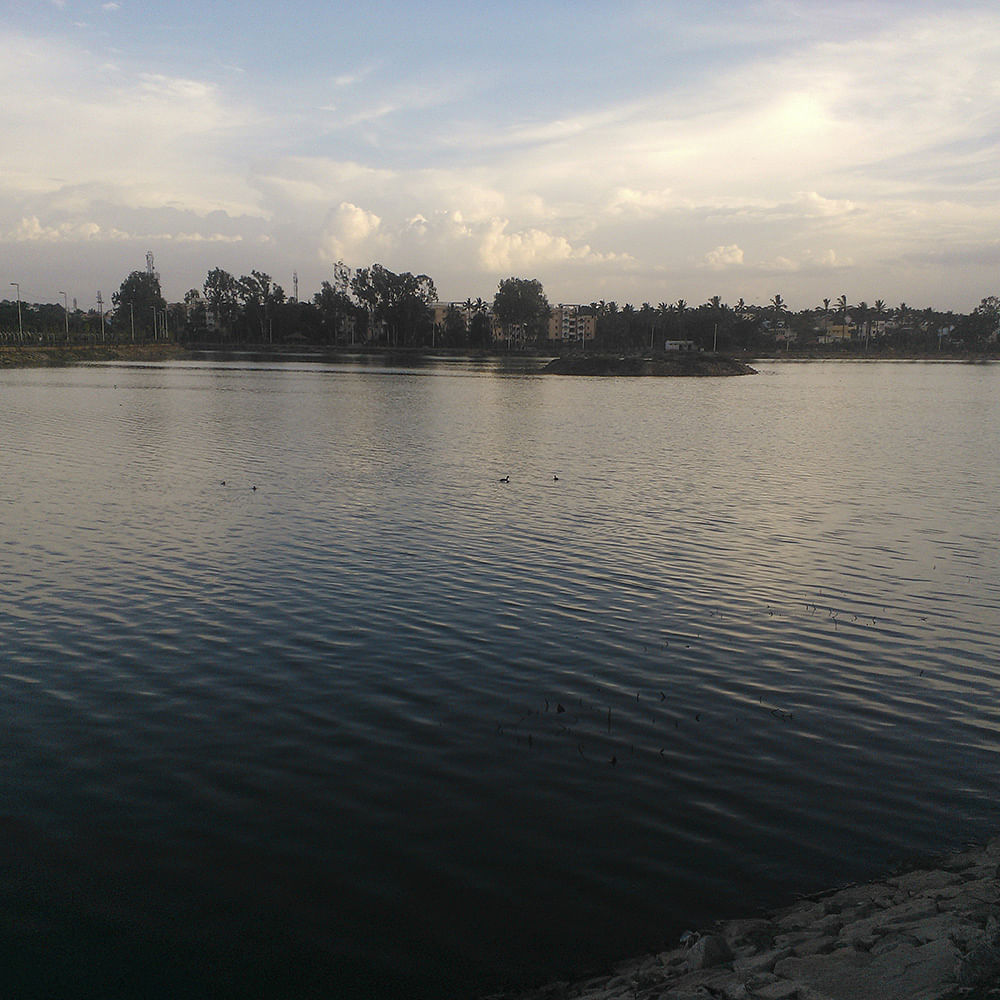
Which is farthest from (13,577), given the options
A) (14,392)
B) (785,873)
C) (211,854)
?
(14,392)

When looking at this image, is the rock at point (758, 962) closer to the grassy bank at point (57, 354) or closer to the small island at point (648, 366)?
the grassy bank at point (57, 354)

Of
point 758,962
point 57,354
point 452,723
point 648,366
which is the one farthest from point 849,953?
point 57,354

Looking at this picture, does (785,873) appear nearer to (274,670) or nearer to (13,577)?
(274,670)

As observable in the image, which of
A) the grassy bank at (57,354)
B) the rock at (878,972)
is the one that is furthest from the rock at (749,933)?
the grassy bank at (57,354)

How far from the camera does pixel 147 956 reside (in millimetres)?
8312

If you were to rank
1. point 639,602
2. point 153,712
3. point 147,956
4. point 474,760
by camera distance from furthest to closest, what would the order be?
1. point 639,602
2. point 153,712
3. point 474,760
4. point 147,956

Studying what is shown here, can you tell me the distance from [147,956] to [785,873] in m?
6.98

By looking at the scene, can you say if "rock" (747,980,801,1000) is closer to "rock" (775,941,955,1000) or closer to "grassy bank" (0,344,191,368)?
"rock" (775,941,955,1000)

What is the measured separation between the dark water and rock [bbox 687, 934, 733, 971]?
0.94 metres

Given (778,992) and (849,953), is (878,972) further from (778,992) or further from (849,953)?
(778,992)

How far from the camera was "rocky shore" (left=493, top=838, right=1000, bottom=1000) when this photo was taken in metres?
6.58

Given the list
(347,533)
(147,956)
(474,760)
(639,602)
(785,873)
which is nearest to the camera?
(147,956)

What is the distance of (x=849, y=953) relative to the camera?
7383 mm

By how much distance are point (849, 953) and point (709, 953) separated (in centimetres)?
121
